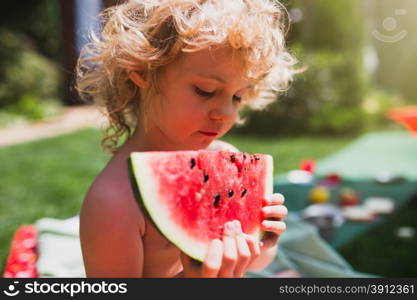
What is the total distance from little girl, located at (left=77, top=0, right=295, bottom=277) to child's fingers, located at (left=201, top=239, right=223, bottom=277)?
0.03m

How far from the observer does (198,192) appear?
1488 mm

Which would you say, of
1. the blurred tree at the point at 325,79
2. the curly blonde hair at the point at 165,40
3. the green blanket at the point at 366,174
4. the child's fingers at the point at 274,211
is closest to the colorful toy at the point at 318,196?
the green blanket at the point at 366,174

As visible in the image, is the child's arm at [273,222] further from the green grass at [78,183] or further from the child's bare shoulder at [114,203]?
the green grass at [78,183]

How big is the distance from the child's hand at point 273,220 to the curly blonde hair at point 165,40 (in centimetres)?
47

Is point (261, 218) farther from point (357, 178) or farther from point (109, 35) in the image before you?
point (357, 178)

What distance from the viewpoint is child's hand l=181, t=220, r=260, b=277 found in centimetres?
131

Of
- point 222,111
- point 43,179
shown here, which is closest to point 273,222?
point 222,111

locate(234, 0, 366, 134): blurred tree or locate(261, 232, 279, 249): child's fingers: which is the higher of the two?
locate(234, 0, 366, 134): blurred tree

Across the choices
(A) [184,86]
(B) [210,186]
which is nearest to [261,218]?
(B) [210,186]

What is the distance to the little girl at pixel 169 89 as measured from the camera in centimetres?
160

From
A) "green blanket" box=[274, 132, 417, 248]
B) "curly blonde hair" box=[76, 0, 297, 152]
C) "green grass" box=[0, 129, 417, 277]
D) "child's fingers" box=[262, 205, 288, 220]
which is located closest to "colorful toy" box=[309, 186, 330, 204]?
"green blanket" box=[274, 132, 417, 248]

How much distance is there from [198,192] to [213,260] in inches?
9.8

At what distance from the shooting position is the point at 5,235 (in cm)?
365

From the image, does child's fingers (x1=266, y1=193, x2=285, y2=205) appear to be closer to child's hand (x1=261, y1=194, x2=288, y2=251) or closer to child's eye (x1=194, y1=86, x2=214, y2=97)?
child's hand (x1=261, y1=194, x2=288, y2=251)
